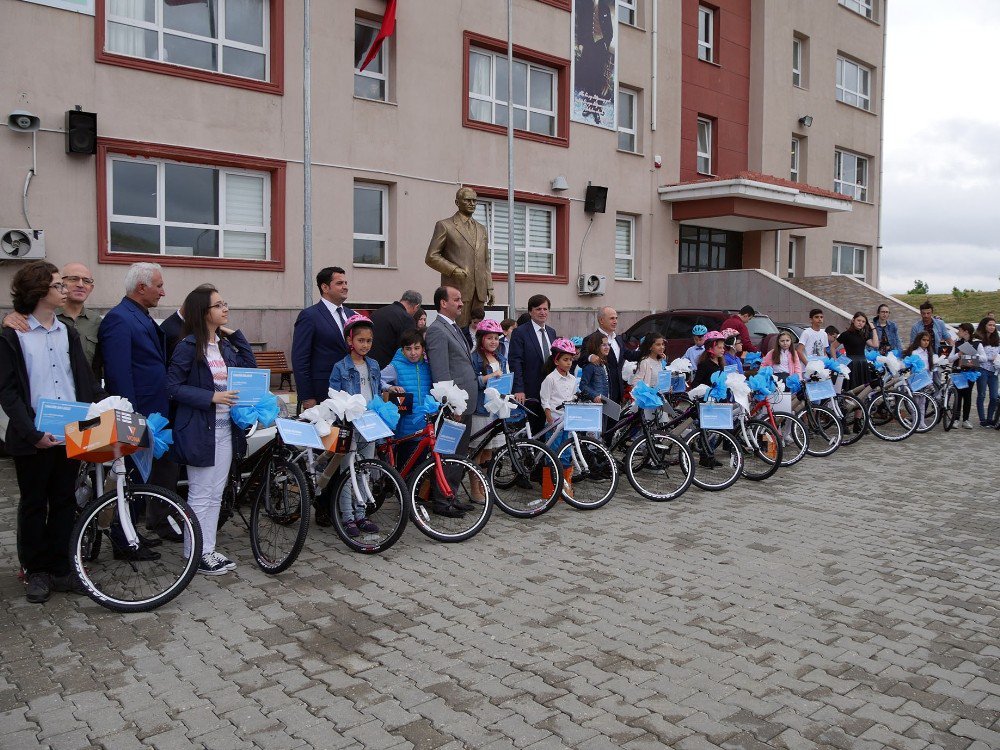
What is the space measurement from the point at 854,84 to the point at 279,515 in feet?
97.2

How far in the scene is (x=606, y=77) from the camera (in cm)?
2097

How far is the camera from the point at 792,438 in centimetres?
1060

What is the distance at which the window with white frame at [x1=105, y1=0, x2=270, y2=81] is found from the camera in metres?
13.6

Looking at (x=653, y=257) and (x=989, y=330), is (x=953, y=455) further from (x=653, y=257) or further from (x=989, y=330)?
(x=653, y=257)

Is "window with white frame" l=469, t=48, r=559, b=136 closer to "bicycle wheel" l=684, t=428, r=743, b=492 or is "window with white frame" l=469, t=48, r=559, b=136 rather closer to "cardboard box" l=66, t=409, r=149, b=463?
"bicycle wheel" l=684, t=428, r=743, b=492

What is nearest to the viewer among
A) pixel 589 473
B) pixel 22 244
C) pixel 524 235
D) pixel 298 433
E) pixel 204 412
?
pixel 204 412

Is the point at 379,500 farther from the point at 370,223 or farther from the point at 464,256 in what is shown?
the point at 370,223

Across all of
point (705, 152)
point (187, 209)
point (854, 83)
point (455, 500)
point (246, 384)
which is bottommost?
point (455, 500)

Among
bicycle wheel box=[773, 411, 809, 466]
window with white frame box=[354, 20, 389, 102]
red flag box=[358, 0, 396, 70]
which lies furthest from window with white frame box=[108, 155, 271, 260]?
bicycle wheel box=[773, 411, 809, 466]

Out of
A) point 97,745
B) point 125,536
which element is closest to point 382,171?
point 125,536

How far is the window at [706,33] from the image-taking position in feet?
80.2

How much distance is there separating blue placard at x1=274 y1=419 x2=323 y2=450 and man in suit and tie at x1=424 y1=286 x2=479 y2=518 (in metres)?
1.60

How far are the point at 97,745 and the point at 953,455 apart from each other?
435 inches

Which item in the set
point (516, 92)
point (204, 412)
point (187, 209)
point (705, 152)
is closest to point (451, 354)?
point (204, 412)
